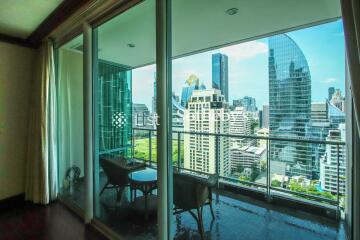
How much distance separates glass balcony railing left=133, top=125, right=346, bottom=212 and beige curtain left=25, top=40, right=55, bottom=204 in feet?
5.43

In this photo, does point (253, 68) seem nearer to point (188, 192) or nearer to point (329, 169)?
point (329, 169)

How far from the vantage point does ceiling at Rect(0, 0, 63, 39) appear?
2121mm

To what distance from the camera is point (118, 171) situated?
237 cm

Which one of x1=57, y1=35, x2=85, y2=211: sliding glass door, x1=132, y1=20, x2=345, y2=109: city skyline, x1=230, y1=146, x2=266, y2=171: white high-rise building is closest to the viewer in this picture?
x1=132, y1=20, x2=345, y2=109: city skyline

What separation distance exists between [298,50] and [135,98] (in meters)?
1.99

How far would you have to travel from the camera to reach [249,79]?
2803mm

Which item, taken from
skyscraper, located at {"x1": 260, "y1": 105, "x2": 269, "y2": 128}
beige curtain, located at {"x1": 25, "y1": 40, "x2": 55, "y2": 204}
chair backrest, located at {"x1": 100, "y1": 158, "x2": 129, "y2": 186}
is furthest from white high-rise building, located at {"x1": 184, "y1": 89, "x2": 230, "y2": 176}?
beige curtain, located at {"x1": 25, "y1": 40, "x2": 55, "y2": 204}

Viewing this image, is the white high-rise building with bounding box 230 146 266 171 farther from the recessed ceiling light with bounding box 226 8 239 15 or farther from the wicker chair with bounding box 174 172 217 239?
the recessed ceiling light with bounding box 226 8 239 15

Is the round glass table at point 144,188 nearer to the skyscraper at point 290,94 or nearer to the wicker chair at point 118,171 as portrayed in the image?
the wicker chair at point 118,171

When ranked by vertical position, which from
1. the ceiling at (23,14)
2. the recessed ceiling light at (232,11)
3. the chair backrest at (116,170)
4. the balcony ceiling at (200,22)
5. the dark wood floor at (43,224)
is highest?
the ceiling at (23,14)

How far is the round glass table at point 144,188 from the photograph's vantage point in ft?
6.62

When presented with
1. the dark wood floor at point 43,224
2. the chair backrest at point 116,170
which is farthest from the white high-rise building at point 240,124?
the dark wood floor at point 43,224

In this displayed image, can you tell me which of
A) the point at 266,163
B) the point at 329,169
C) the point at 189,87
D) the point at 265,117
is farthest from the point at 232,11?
the point at 266,163

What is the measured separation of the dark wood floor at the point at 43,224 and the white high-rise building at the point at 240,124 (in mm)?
2292
